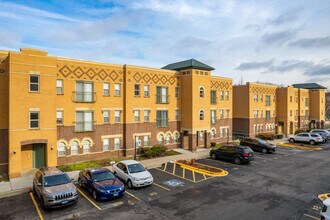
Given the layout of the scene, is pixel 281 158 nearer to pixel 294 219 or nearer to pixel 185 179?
pixel 185 179

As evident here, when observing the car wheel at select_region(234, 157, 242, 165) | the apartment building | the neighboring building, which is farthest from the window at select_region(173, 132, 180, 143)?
the neighboring building

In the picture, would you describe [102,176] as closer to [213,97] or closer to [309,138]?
[213,97]

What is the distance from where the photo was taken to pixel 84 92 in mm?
24531

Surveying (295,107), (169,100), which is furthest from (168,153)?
(295,107)

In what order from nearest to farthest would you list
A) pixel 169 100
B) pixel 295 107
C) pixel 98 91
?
pixel 98 91
pixel 169 100
pixel 295 107

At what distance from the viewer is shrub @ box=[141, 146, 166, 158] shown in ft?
87.6

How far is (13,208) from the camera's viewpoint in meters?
14.0

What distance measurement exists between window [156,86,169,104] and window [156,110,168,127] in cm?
128

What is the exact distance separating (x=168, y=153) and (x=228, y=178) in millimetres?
10192

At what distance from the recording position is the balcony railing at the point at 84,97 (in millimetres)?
24003

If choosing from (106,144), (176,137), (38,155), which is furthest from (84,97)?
(176,137)

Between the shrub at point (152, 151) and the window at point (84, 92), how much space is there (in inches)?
310

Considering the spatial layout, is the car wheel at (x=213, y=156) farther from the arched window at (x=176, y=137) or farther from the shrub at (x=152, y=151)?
the arched window at (x=176, y=137)

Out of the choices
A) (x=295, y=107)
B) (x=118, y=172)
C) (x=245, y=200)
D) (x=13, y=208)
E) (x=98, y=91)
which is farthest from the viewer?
(x=295, y=107)
